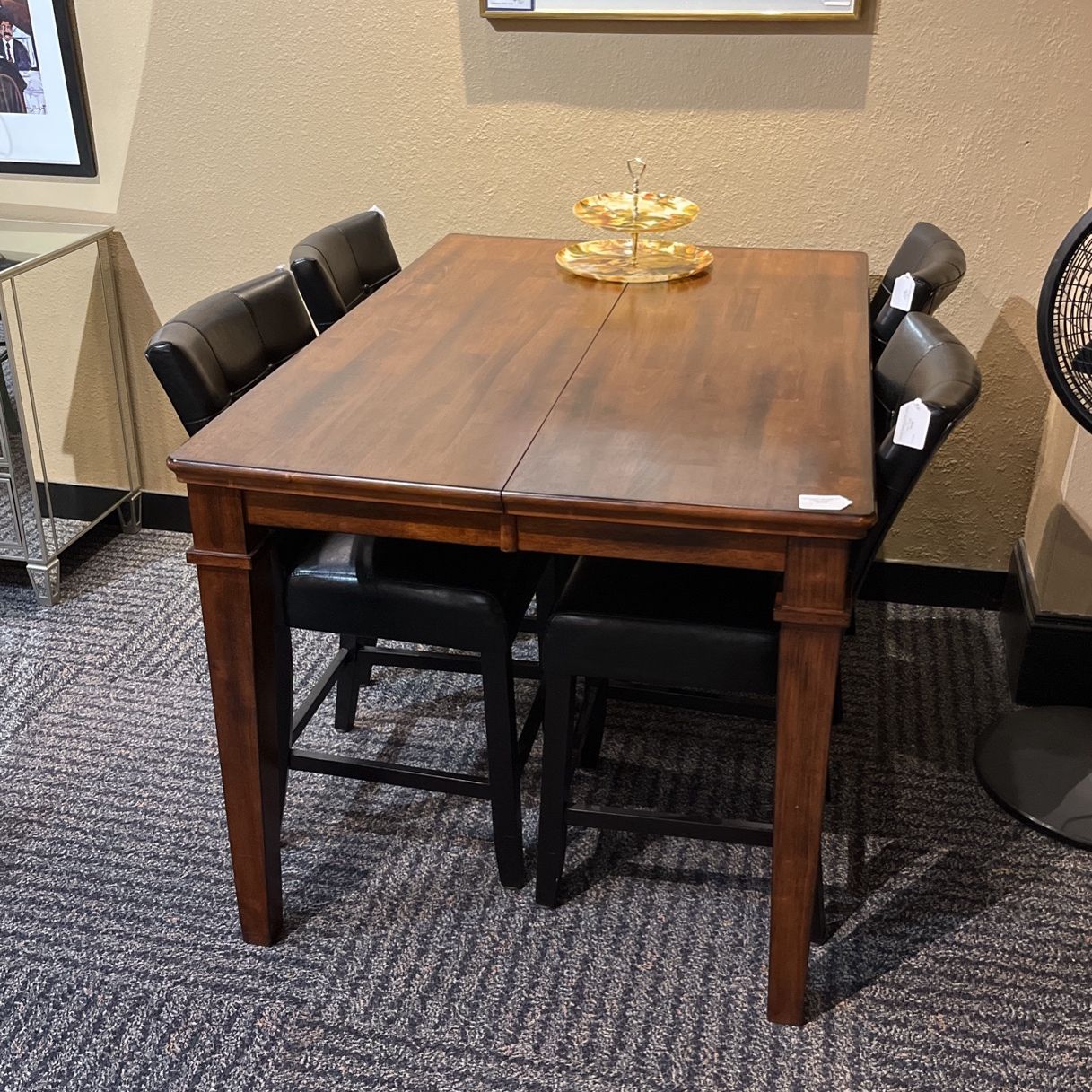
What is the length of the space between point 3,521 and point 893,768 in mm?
2064

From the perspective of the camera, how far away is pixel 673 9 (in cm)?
249

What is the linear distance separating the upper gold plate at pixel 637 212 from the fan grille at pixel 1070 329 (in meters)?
0.81

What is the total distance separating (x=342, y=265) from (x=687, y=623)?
46.2 inches

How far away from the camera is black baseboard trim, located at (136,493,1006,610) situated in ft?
9.21

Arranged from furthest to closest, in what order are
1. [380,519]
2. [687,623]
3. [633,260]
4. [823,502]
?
[633,260], [687,623], [380,519], [823,502]

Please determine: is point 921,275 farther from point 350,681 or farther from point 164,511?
point 164,511

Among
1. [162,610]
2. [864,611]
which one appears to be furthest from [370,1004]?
[864,611]

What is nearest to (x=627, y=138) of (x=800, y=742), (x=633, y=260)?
(x=633, y=260)

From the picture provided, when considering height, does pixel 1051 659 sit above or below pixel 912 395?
below

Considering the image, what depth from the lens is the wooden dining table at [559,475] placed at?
1.45 metres

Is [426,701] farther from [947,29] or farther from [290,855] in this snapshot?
[947,29]

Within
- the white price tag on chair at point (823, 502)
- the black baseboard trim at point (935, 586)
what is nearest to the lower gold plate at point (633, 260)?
the black baseboard trim at point (935, 586)

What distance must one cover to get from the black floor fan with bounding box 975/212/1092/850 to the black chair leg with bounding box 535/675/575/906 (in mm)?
841

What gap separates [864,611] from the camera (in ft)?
9.26
